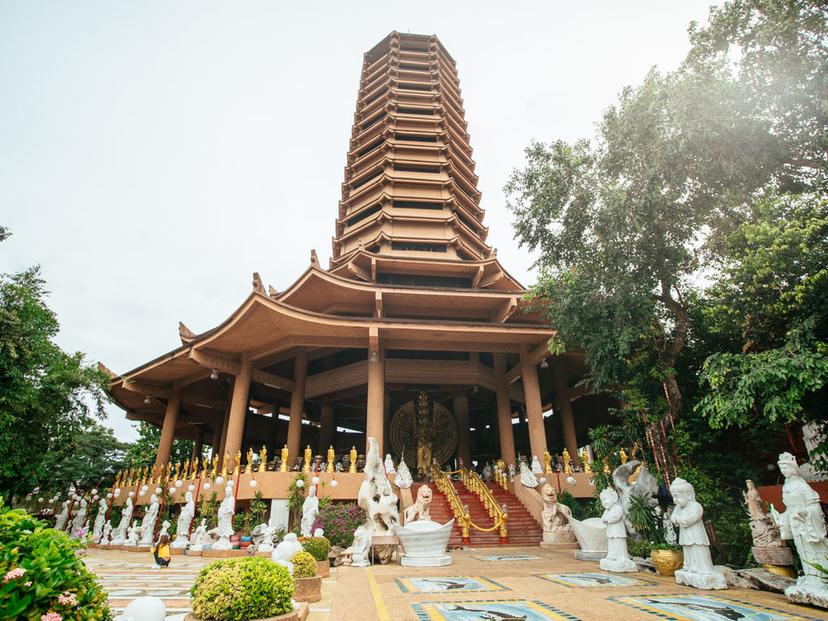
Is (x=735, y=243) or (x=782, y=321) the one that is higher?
(x=735, y=243)

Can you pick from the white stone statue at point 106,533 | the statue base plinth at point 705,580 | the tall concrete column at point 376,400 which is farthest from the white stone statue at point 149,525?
the statue base plinth at point 705,580

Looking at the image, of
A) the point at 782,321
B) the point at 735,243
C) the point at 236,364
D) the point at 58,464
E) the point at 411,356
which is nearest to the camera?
the point at 782,321

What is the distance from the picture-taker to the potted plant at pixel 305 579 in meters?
5.55

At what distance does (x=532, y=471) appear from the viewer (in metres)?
14.2

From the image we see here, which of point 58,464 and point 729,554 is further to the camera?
point 58,464

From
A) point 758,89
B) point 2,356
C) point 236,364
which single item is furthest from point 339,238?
point 758,89

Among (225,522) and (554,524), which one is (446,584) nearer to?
(554,524)

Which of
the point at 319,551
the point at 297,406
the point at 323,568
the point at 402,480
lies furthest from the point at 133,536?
the point at 319,551

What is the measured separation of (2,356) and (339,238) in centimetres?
1605

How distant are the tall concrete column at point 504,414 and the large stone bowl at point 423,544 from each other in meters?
10.1

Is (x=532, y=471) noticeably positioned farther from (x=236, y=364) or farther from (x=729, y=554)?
(x=236, y=364)

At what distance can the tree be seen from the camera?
12992 millimetres

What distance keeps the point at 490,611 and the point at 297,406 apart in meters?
15.7

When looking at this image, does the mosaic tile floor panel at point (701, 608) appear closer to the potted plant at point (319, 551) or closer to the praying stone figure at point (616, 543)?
the praying stone figure at point (616, 543)
